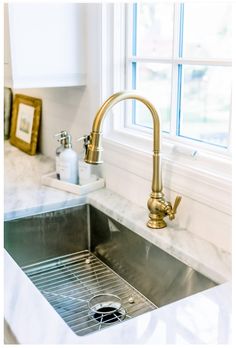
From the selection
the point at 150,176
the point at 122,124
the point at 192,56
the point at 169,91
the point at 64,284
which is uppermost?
the point at 192,56

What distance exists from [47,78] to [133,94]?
1.90ft

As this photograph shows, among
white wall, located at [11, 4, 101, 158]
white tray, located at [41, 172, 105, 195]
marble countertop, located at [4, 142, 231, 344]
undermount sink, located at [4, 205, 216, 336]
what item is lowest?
undermount sink, located at [4, 205, 216, 336]

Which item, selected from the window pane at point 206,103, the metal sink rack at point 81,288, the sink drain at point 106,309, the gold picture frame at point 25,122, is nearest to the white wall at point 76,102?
the gold picture frame at point 25,122

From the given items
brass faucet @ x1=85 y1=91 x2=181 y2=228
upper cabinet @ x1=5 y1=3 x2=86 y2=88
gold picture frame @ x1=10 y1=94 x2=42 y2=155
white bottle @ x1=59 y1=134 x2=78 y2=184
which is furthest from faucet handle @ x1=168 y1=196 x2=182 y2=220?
gold picture frame @ x1=10 y1=94 x2=42 y2=155

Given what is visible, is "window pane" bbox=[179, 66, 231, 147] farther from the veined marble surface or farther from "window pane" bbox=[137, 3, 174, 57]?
the veined marble surface

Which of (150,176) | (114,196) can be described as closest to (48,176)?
(114,196)

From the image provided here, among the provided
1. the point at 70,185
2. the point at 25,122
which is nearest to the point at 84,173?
the point at 70,185

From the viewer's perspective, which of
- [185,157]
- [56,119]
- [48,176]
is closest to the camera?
[185,157]

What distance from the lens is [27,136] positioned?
2.45m

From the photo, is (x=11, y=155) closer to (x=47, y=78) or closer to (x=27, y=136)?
(x=27, y=136)

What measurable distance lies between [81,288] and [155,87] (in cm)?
75

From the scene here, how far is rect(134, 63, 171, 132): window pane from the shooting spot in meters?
1.63

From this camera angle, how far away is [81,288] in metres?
1.51

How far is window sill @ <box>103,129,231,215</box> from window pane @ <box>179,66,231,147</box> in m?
0.08
